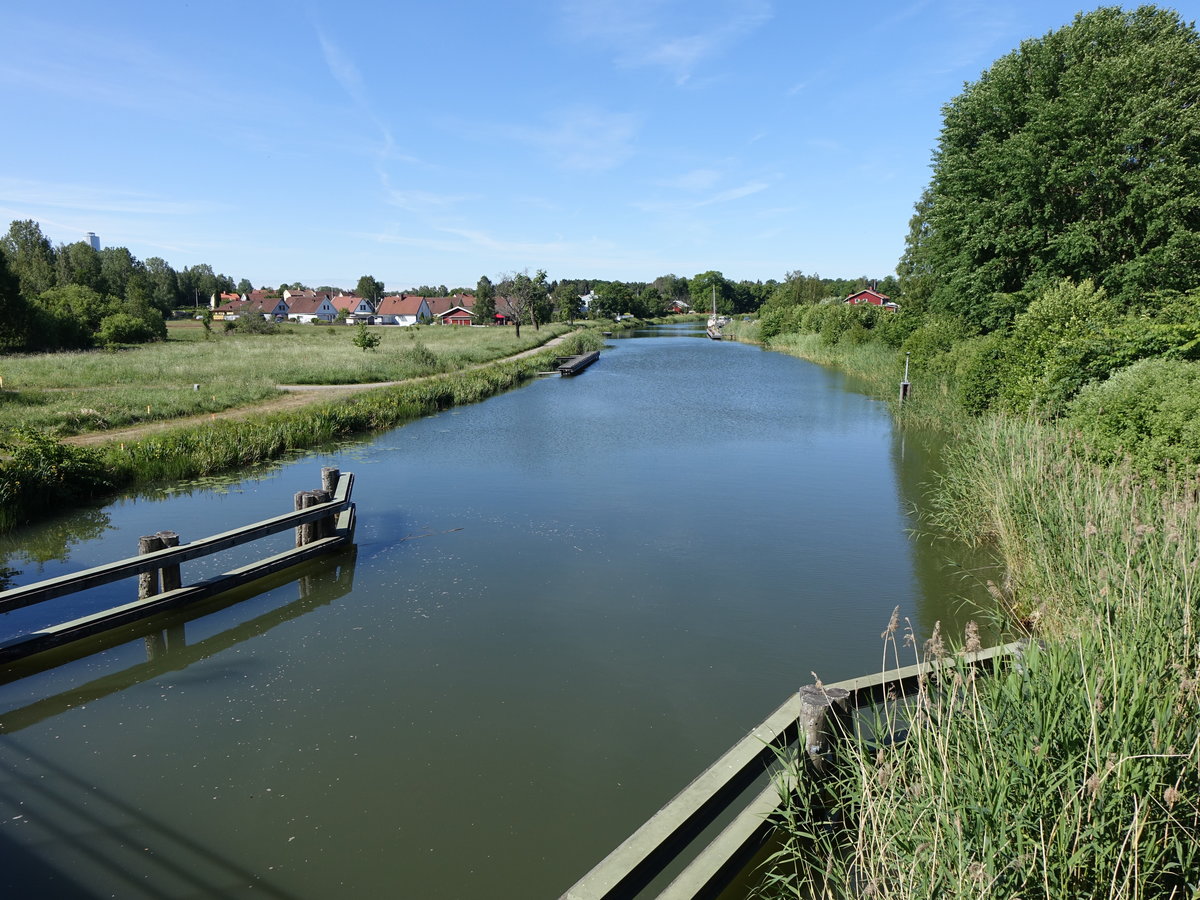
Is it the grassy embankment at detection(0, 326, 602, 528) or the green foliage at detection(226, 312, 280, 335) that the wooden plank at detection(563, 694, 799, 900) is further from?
the green foliage at detection(226, 312, 280, 335)

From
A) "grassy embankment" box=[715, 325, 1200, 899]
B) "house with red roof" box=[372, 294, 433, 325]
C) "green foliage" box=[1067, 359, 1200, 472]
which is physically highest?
"house with red roof" box=[372, 294, 433, 325]

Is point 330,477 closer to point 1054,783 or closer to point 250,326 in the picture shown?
point 1054,783

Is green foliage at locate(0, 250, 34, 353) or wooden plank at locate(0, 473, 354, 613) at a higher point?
green foliage at locate(0, 250, 34, 353)

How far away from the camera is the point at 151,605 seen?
7008mm

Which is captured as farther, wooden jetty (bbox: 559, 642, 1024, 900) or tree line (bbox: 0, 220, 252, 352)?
tree line (bbox: 0, 220, 252, 352)

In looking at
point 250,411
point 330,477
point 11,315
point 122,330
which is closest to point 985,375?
point 330,477

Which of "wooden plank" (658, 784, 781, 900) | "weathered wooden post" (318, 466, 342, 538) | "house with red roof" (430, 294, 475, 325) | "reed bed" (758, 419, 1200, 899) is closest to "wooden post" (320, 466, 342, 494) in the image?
"weathered wooden post" (318, 466, 342, 538)

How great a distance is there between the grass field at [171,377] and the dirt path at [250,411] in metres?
0.34

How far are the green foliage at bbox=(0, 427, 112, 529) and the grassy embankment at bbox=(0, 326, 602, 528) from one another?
0.05 ft

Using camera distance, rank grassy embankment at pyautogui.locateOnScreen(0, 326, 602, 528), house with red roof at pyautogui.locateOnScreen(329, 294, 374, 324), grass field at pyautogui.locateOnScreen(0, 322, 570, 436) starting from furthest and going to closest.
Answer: house with red roof at pyautogui.locateOnScreen(329, 294, 374, 324)
grass field at pyautogui.locateOnScreen(0, 322, 570, 436)
grassy embankment at pyautogui.locateOnScreen(0, 326, 602, 528)

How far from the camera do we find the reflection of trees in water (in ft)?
28.7

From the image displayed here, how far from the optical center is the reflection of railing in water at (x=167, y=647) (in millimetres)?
5672

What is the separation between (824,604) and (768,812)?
162 inches

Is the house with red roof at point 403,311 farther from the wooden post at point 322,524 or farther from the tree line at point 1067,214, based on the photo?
the wooden post at point 322,524
